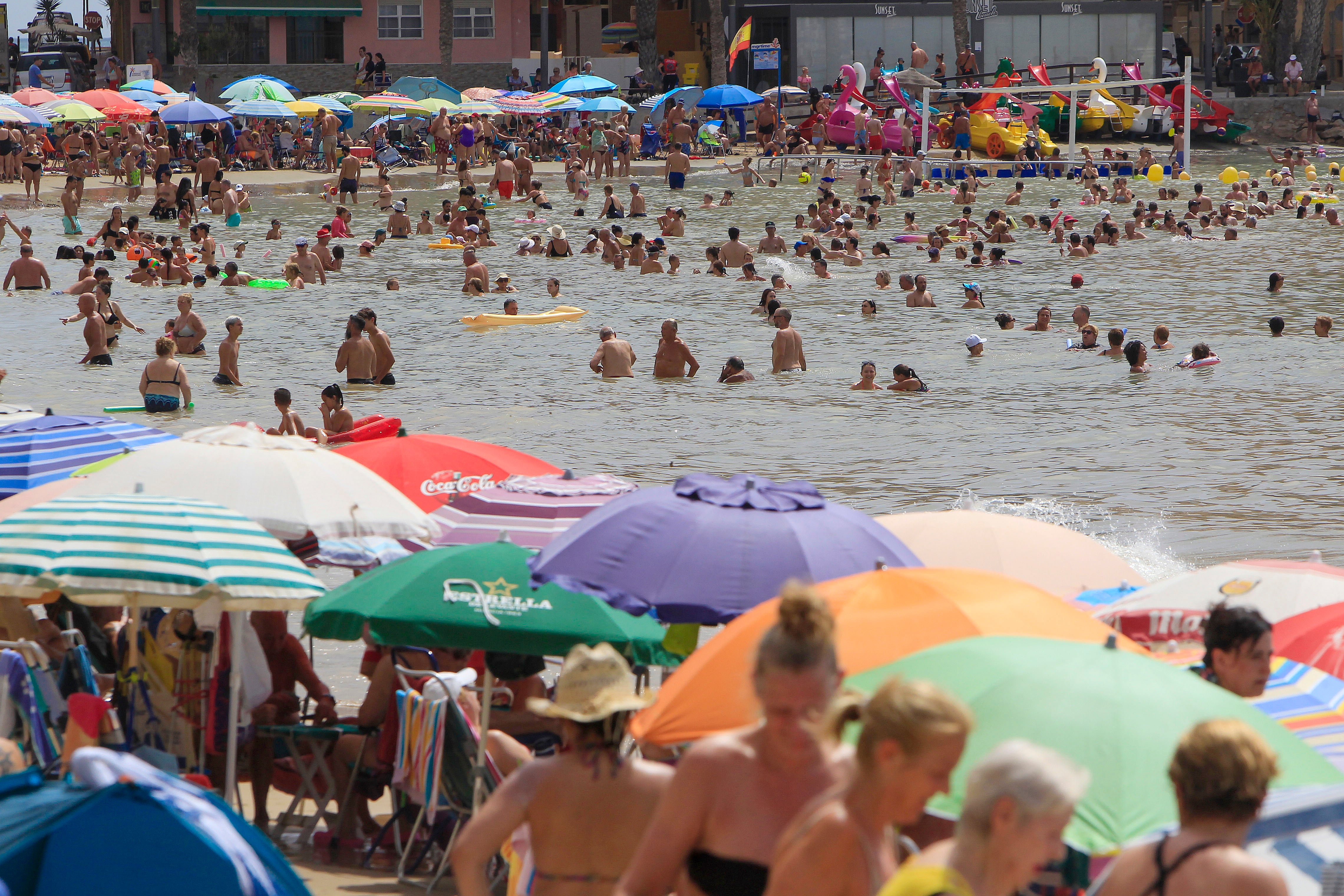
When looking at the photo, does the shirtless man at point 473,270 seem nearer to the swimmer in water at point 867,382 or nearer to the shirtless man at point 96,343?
the shirtless man at point 96,343

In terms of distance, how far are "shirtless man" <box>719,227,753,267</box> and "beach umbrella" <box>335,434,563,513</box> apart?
18.3m

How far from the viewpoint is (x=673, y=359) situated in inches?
714

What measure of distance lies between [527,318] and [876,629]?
18.0 meters

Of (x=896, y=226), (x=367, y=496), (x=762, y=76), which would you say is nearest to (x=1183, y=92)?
(x=762, y=76)

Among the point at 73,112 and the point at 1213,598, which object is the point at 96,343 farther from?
the point at 73,112

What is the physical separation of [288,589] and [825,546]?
170cm

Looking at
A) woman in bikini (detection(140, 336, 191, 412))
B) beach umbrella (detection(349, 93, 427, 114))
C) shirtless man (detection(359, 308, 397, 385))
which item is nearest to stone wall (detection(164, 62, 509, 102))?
beach umbrella (detection(349, 93, 427, 114))

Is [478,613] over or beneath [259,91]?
beneath

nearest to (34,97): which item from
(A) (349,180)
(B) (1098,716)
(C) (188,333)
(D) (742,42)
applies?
(A) (349,180)

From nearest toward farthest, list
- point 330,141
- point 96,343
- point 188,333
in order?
point 96,343 → point 188,333 → point 330,141

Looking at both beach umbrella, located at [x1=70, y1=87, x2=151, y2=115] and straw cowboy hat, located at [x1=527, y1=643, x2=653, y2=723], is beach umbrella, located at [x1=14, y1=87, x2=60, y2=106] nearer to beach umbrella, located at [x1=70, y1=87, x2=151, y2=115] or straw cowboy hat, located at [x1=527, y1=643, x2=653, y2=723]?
beach umbrella, located at [x1=70, y1=87, x2=151, y2=115]

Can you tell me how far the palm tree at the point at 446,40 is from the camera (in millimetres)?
49000

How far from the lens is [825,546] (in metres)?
5.17

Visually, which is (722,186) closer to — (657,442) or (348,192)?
(348,192)
